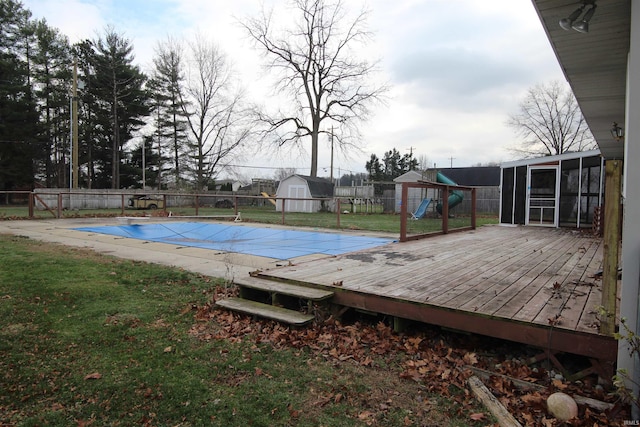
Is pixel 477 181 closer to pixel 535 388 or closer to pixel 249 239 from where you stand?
pixel 249 239

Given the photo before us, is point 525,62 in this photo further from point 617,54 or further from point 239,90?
point 239,90

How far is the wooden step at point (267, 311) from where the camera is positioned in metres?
3.25

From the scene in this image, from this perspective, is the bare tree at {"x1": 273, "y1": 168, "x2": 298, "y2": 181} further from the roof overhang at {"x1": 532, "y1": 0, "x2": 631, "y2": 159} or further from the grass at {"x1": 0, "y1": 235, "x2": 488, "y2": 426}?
the grass at {"x1": 0, "y1": 235, "x2": 488, "y2": 426}

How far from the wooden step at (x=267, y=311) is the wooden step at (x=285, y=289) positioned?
16 centimetres

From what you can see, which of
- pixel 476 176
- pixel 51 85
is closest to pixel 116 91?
pixel 51 85

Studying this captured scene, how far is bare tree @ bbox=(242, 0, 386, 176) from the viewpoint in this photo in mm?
25016

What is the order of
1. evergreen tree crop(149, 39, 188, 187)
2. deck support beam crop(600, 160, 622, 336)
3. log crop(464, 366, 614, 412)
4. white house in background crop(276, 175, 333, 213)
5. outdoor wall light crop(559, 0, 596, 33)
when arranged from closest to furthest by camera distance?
log crop(464, 366, 614, 412) → deck support beam crop(600, 160, 622, 336) → outdoor wall light crop(559, 0, 596, 33) → white house in background crop(276, 175, 333, 213) → evergreen tree crop(149, 39, 188, 187)

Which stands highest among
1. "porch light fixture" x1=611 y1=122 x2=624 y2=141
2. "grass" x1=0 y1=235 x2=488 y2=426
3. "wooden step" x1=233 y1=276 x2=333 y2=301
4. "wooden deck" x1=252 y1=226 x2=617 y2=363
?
"porch light fixture" x1=611 y1=122 x2=624 y2=141

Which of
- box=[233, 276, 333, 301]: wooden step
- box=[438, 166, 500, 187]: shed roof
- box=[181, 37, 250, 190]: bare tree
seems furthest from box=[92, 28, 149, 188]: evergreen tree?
box=[233, 276, 333, 301]: wooden step

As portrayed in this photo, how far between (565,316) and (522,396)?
30.5 inches

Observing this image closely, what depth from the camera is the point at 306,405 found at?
85.4 inches

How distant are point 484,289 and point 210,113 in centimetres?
2920

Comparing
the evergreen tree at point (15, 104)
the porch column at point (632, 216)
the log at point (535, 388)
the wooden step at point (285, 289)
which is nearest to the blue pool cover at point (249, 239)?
the wooden step at point (285, 289)

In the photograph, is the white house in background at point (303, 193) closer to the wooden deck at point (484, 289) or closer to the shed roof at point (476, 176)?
the shed roof at point (476, 176)
